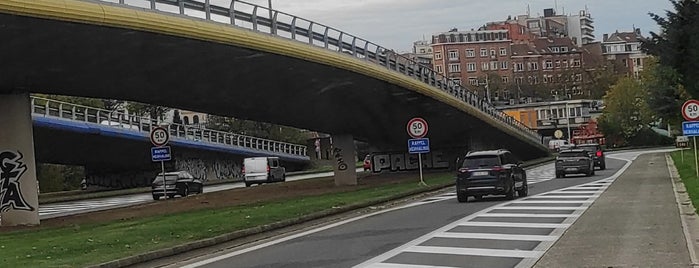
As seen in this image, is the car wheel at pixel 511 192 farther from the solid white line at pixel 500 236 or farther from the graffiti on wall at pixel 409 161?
the graffiti on wall at pixel 409 161

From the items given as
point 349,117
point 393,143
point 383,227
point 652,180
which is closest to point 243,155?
point 393,143

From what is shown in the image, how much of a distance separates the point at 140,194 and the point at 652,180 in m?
29.4

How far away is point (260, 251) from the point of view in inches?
625

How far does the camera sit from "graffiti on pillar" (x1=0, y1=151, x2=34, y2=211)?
998 inches

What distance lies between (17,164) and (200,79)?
22.9ft

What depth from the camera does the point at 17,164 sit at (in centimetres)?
2553

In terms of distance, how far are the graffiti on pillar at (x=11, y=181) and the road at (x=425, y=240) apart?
10248 mm

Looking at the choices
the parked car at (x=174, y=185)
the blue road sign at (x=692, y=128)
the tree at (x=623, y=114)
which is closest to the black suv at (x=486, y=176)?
the blue road sign at (x=692, y=128)

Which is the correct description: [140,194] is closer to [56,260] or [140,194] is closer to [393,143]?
[393,143]

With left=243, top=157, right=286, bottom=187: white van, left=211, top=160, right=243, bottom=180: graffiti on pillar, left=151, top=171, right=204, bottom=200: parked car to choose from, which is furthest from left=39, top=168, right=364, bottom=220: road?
left=211, top=160, right=243, bottom=180: graffiti on pillar

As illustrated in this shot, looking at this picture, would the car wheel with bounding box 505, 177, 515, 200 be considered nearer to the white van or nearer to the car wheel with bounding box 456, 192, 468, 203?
the car wheel with bounding box 456, 192, 468, 203

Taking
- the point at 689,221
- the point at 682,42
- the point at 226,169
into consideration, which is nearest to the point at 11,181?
the point at 689,221

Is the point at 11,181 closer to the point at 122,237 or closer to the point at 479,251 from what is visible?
the point at 122,237

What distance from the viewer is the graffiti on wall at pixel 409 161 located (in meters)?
58.0
